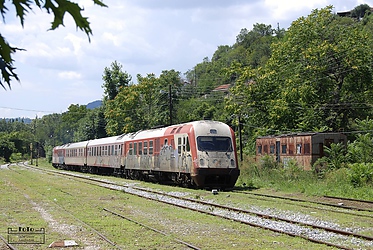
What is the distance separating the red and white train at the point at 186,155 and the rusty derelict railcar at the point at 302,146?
8590 mm

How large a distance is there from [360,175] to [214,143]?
6.21m

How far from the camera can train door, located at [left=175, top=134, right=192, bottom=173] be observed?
71.8 feet

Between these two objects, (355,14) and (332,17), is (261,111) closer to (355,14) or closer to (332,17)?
(332,17)

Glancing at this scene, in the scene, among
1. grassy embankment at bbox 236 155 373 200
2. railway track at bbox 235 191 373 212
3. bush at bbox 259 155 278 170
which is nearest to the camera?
railway track at bbox 235 191 373 212

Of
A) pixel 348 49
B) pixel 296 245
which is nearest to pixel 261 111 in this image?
pixel 348 49

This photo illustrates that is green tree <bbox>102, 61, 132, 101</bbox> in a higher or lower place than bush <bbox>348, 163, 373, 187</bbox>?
higher

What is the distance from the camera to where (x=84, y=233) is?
1032cm

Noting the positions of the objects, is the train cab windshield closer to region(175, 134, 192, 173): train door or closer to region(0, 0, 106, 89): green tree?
region(175, 134, 192, 173): train door

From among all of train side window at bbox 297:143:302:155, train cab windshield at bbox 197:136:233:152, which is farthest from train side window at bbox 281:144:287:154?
train cab windshield at bbox 197:136:233:152

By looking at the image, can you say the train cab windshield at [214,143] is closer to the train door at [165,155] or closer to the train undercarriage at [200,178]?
the train undercarriage at [200,178]

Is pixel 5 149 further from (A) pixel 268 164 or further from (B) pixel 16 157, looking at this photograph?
(A) pixel 268 164

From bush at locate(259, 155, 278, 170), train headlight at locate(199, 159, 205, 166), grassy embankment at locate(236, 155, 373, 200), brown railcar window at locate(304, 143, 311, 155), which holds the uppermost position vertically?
brown railcar window at locate(304, 143, 311, 155)

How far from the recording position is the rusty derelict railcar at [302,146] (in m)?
29.5

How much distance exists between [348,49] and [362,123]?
42.8 feet
